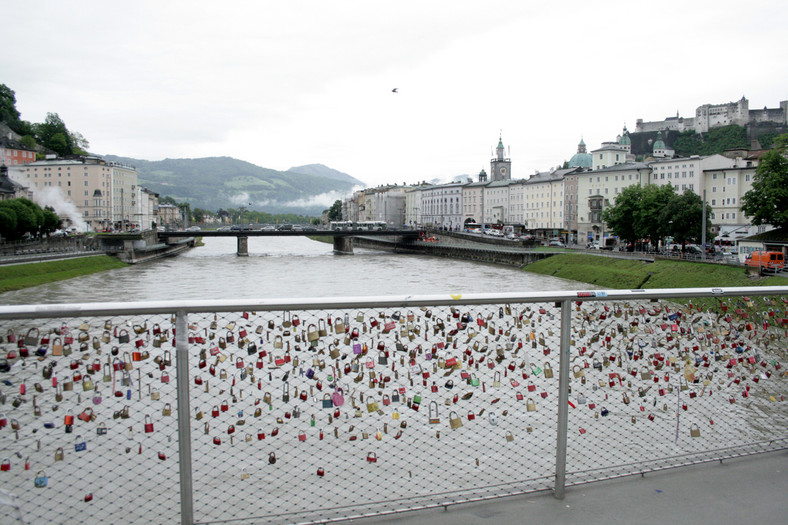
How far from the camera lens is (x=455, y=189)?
12612 centimetres

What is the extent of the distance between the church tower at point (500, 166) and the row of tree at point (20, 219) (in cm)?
9041

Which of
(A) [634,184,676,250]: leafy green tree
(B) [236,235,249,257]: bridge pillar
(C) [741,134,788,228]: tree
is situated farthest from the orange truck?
(B) [236,235,249,257]: bridge pillar

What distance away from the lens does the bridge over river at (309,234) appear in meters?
74.9

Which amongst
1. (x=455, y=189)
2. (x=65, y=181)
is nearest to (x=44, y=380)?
(x=65, y=181)

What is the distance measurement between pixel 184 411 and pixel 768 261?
120 feet

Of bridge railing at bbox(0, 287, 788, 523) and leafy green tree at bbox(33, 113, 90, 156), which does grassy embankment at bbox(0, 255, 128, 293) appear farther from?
leafy green tree at bbox(33, 113, 90, 156)

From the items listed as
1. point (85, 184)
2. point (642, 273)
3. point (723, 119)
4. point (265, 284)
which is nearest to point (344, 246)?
point (265, 284)

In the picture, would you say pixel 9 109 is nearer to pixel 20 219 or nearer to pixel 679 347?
pixel 20 219

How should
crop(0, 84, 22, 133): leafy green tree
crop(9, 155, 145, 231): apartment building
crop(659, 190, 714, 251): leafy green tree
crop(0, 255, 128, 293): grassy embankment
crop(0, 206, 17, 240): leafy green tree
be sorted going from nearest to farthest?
crop(0, 255, 128, 293): grassy embankment
crop(659, 190, 714, 251): leafy green tree
crop(0, 206, 17, 240): leafy green tree
crop(9, 155, 145, 231): apartment building
crop(0, 84, 22, 133): leafy green tree

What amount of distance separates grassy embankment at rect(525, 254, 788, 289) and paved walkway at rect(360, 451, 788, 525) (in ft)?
88.5

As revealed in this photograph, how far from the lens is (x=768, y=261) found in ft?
108

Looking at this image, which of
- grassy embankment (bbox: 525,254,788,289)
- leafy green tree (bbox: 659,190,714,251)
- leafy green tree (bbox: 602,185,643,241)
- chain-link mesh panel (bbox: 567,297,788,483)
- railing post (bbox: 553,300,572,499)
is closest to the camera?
railing post (bbox: 553,300,572,499)

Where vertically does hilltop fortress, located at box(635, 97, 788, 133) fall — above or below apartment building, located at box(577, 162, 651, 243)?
above

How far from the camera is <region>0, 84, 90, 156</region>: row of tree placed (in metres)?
101
